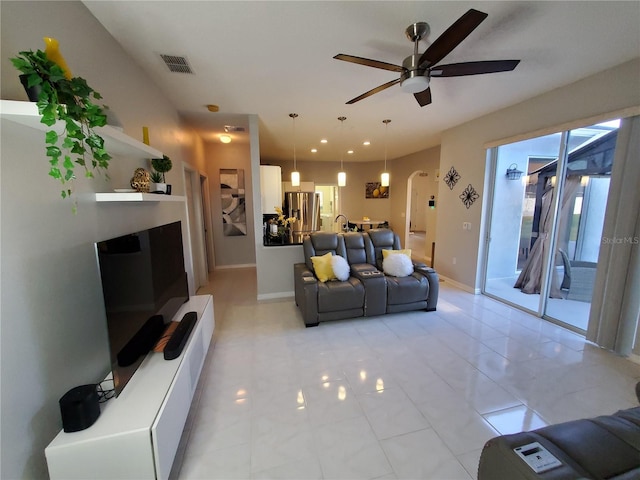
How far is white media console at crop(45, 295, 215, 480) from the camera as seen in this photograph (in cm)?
115

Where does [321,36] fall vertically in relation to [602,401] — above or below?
above

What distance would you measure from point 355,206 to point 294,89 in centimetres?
564

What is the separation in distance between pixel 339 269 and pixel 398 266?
83 centimetres

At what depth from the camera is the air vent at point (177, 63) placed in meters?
2.29

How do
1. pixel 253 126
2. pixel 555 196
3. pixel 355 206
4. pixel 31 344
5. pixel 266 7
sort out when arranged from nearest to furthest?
pixel 31 344 → pixel 266 7 → pixel 555 196 → pixel 253 126 → pixel 355 206

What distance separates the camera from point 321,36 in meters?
1.99

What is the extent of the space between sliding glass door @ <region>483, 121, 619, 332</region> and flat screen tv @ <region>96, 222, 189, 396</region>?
419 cm

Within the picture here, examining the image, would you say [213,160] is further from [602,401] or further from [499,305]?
[602,401]

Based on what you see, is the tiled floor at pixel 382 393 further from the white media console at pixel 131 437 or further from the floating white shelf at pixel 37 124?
the floating white shelf at pixel 37 124

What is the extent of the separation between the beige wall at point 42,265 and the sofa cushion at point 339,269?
7.46 feet

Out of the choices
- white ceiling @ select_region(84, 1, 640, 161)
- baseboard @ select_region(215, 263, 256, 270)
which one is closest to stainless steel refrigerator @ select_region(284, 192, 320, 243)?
baseboard @ select_region(215, 263, 256, 270)

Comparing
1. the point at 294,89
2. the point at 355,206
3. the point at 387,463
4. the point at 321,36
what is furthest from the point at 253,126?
the point at 355,206

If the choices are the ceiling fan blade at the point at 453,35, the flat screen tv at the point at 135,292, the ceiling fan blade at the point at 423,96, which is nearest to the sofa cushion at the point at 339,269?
the flat screen tv at the point at 135,292

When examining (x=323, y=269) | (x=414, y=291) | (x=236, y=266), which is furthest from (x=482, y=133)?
(x=236, y=266)
